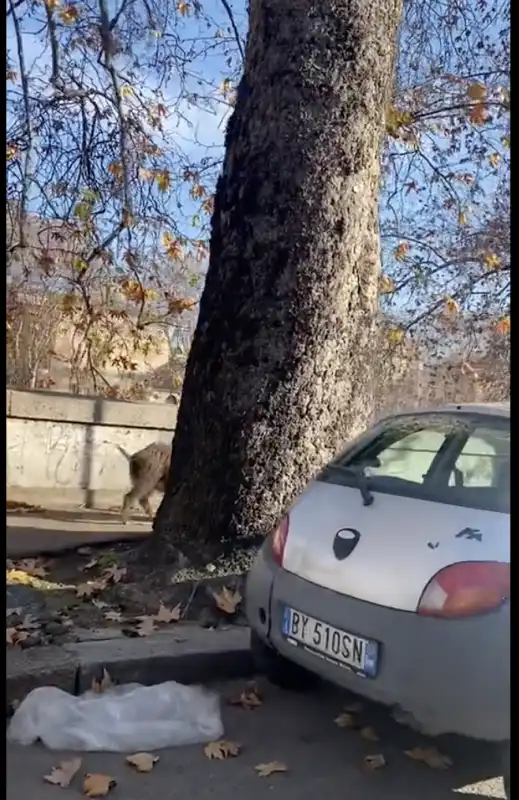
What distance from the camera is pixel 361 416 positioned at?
5562 mm

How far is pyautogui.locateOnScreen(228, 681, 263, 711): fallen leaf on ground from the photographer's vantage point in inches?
155

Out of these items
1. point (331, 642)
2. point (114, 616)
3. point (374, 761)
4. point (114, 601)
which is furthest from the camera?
point (114, 601)

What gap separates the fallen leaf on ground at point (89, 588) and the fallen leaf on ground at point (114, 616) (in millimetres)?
348

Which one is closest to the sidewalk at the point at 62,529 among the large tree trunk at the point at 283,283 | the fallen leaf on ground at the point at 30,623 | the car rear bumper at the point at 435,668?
the fallen leaf on ground at the point at 30,623

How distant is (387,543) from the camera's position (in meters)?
3.12

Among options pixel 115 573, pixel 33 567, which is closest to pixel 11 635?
pixel 115 573

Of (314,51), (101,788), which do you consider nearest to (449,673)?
(101,788)

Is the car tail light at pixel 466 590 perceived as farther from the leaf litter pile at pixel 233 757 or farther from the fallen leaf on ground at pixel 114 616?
the fallen leaf on ground at pixel 114 616

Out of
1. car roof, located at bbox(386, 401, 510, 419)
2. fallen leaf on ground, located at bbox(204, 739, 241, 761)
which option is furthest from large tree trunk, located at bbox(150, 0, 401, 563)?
fallen leaf on ground, located at bbox(204, 739, 241, 761)

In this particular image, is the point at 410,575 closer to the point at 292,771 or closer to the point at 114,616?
the point at 292,771

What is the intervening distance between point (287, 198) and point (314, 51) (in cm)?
99

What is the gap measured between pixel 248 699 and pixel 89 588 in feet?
5.33

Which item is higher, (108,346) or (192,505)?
(108,346)
